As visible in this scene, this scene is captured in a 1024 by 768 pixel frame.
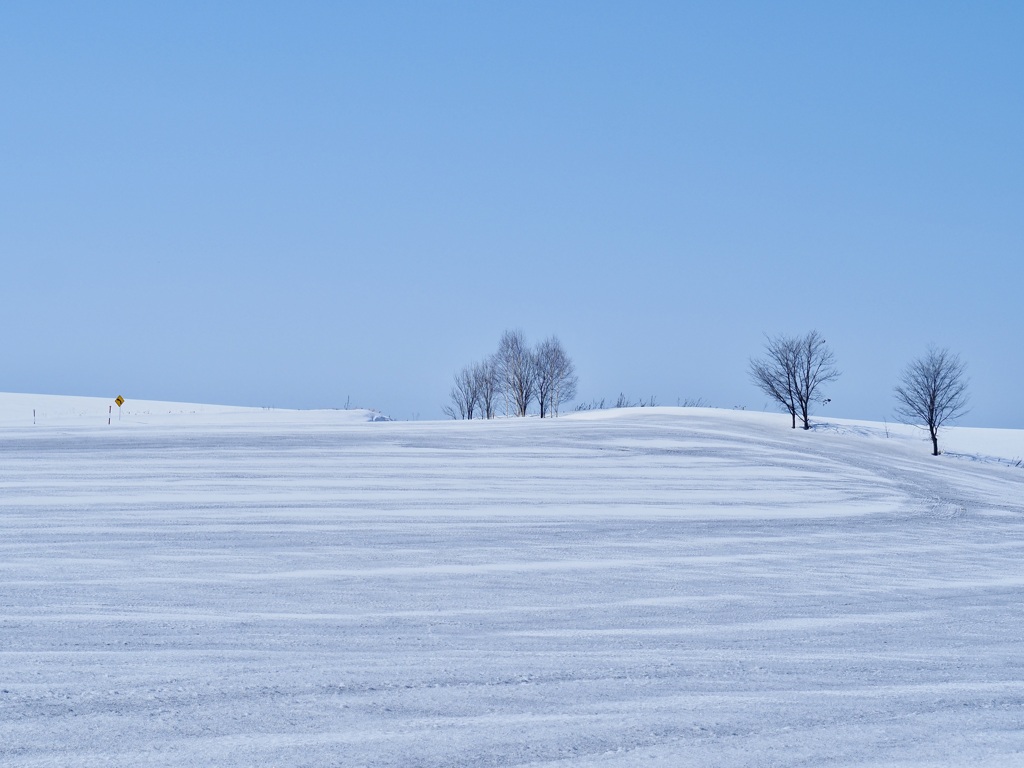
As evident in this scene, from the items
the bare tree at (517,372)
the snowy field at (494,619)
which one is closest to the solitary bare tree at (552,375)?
the bare tree at (517,372)

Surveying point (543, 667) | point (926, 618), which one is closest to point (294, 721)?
point (543, 667)

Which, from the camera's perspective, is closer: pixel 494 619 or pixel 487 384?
pixel 494 619

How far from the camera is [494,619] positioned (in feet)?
19.8

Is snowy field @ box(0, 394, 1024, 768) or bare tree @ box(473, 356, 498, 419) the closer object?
snowy field @ box(0, 394, 1024, 768)

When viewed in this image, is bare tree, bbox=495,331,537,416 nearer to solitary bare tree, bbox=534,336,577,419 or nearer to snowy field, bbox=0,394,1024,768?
solitary bare tree, bbox=534,336,577,419

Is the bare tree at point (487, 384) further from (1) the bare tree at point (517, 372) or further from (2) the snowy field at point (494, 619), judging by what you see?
(2) the snowy field at point (494, 619)

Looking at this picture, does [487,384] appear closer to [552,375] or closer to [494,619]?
[552,375]

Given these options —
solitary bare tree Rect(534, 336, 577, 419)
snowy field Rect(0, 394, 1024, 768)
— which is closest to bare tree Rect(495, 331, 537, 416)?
solitary bare tree Rect(534, 336, 577, 419)

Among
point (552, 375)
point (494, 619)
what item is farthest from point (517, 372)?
point (494, 619)

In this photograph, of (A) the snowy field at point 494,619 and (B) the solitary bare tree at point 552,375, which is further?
(B) the solitary bare tree at point 552,375

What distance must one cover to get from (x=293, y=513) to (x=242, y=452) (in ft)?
18.0

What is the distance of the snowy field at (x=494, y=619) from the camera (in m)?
3.96

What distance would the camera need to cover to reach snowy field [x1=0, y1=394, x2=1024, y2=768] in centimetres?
396

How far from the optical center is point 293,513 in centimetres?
1020
